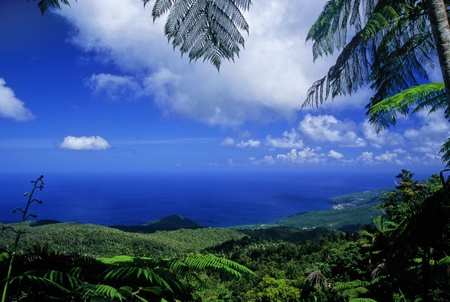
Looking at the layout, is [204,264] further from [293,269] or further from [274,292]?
[293,269]

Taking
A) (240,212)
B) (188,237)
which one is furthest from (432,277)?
(240,212)

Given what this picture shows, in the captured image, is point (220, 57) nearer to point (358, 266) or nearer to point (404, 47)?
point (404, 47)

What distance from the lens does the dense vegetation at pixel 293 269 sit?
2.98 ft

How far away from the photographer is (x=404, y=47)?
2.92 metres

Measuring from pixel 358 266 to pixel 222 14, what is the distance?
7.62 metres

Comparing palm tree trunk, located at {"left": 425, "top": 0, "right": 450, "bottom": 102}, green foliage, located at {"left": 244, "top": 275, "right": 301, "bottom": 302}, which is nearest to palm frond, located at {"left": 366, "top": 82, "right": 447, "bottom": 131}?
palm tree trunk, located at {"left": 425, "top": 0, "right": 450, "bottom": 102}

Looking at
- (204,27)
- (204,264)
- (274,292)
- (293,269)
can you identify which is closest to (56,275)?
(204,264)

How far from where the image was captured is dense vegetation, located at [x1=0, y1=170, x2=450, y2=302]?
909 mm

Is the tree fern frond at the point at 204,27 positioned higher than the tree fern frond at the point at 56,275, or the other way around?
the tree fern frond at the point at 204,27

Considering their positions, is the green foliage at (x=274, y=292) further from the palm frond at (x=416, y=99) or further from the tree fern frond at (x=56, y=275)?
the tree fern frond at (x=56, y=275)

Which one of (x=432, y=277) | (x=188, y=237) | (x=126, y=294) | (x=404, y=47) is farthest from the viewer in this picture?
(x=188, y=237)

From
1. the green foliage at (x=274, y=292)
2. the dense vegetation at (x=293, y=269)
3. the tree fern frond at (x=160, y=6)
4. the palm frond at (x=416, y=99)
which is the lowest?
the green foliage at (x=274, y=292)

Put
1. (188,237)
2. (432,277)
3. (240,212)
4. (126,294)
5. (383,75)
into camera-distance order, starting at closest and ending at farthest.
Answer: (126,294) → (432,277) → (383,75) → (188,237) → (240,212)

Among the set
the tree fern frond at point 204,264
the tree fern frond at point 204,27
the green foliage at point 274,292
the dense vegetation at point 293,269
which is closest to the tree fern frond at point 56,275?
the dense vegetation at point 293,269
